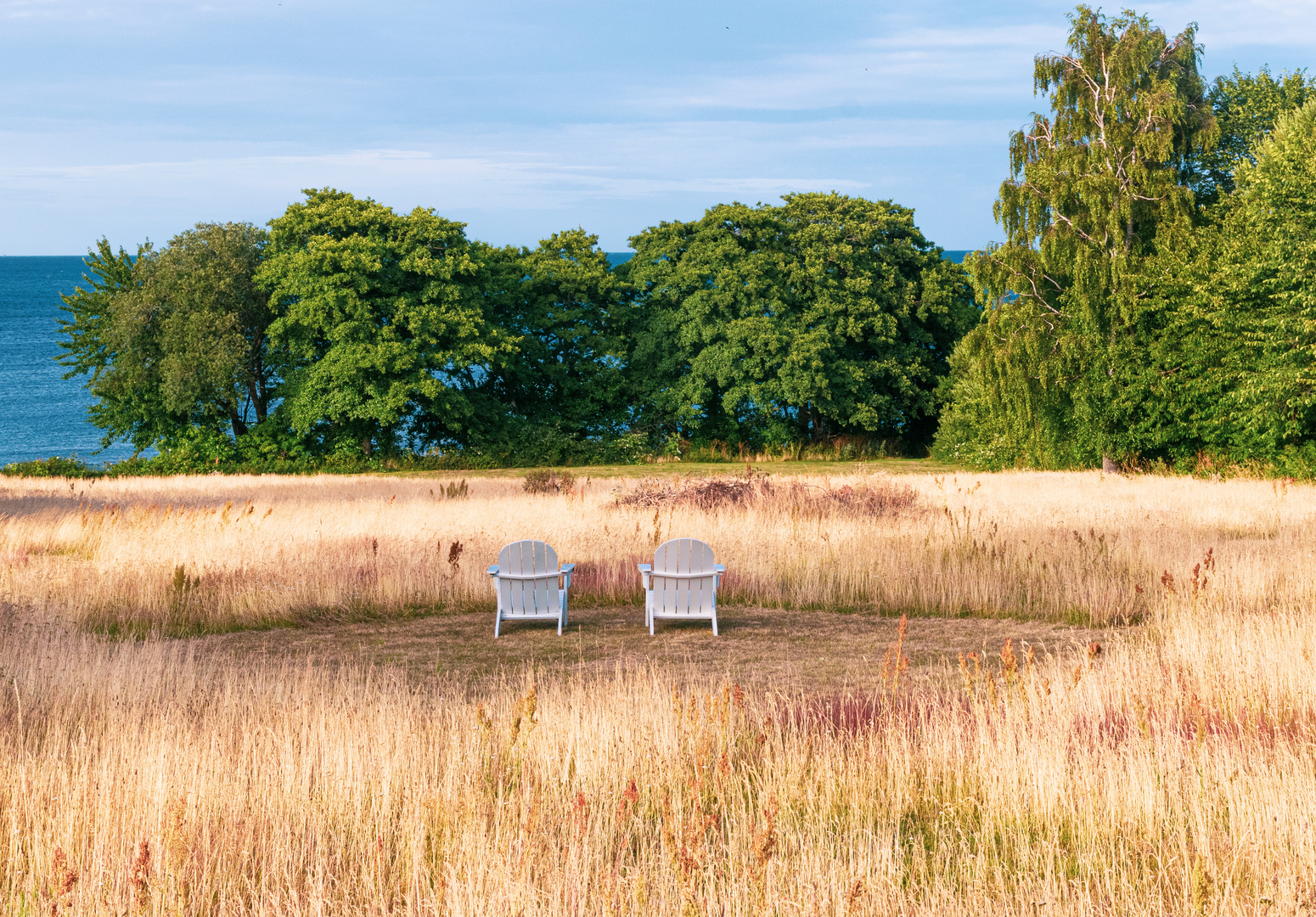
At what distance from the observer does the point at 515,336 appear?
124ft

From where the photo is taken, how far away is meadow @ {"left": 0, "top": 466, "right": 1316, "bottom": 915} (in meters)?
3.75

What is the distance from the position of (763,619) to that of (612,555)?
300cm

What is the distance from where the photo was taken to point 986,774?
4770 mm

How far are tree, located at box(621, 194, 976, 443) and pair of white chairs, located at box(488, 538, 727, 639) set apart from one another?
27025 millimetres

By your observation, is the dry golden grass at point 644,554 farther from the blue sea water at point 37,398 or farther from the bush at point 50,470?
the blue sea water at point 37,398

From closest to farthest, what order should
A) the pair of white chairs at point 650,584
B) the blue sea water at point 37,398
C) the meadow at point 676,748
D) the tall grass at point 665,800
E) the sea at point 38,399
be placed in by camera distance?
the tall grass at point 665,800, the meadow at point 676,748, the pair of white chairs at point 650,584, the sea at point 38,399, the blue sea water at point 37,398

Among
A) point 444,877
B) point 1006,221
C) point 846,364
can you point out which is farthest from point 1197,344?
point 444,877

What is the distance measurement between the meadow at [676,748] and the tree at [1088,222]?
55.7 feet

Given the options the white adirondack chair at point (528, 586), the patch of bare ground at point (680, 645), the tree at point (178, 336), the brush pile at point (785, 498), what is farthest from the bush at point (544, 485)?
the tree at point (178, 336)

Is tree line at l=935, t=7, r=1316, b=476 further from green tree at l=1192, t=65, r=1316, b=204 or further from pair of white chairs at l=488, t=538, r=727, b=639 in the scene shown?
pair of white chairs at l=488, t=538, r=727, b=639

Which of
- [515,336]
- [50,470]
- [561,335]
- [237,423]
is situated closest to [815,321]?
[561,335]

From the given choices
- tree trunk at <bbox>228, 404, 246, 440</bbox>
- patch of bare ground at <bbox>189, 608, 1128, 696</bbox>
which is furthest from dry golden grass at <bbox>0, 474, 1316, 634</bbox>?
tree trunk at <bbox>228, 404, 246, 440</bbox>

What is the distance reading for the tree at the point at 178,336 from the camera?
3544 centimetres

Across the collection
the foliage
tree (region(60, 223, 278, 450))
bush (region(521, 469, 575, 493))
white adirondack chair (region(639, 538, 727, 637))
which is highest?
tree (region(60, 223, 278, 450))
